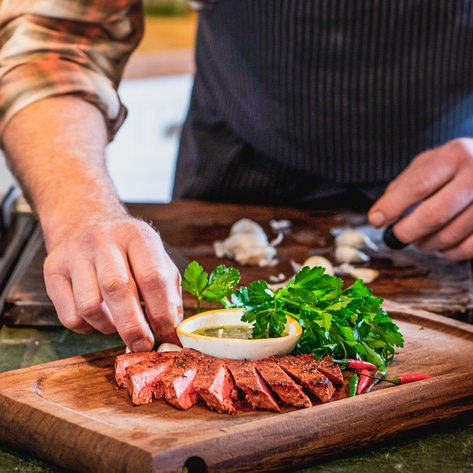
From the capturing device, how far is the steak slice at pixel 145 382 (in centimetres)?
147

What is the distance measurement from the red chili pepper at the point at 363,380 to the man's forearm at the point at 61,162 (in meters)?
0.59

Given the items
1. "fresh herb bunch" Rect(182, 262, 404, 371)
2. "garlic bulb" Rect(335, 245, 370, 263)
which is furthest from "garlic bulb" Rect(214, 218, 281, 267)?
"fresh herb bunch" Rect(182, 262, 404, 371)

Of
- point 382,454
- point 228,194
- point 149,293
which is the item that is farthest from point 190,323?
point 228,194

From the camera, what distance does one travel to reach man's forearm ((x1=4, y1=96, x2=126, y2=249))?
1.78 m

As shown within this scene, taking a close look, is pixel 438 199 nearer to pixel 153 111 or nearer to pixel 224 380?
pixel 224 380

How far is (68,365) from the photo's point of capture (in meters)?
1.63

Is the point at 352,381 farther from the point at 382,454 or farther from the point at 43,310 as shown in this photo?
the point at 43,310

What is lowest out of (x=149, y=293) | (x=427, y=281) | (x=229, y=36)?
(x=427, y=281)

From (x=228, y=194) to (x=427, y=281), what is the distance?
0.76 metres

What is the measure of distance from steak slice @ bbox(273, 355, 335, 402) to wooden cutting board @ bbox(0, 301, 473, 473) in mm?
49

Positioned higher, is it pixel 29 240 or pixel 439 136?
pixel 439 136

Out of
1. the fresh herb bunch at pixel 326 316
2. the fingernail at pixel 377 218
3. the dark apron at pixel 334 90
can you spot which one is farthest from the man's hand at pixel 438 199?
the fresh herb bunch at pixel 326 316

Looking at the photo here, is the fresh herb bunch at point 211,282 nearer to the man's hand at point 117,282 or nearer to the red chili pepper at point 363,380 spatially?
the man's hand at point 117,282

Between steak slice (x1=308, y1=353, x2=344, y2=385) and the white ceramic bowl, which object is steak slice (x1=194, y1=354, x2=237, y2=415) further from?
steak slice (x1=308, y1=353, x2=344, y2=385)
